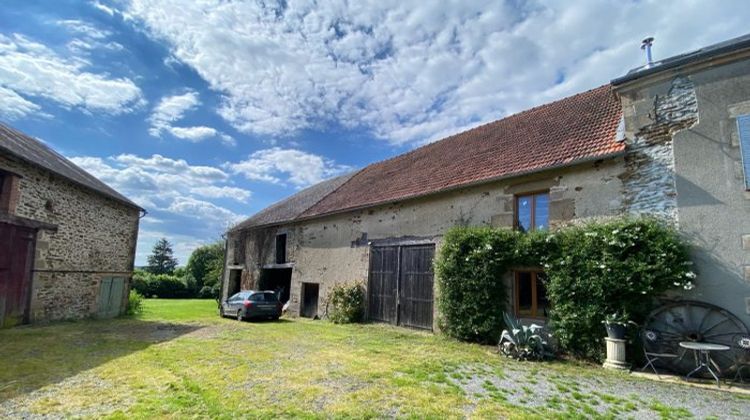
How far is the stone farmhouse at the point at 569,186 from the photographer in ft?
21.6

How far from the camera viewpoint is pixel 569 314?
7352 millimetres

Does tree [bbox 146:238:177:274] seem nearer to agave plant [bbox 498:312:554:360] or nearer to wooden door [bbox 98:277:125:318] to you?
wooden door [bbox 98:277:125:318]

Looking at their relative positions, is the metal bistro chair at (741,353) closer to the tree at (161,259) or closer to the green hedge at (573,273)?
the green hedge at (573,273)

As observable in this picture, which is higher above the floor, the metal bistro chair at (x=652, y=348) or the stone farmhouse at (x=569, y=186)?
the stone farmhouse at (x=569, y=186)

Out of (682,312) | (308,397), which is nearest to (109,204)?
(308,397)

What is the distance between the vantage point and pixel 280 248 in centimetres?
1816

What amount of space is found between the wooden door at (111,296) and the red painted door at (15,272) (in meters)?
3.47

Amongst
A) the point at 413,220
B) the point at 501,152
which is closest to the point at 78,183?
the point at 413,220

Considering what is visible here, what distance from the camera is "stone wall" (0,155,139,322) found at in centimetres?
1148

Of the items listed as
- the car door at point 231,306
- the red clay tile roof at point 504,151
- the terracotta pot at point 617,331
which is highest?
the red clay tile roof at point 504,151

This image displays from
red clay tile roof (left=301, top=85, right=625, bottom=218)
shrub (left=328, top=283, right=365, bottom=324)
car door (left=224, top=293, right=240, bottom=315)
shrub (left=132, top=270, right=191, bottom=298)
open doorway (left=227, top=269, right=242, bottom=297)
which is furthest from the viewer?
shrub (left=132, top=270, right=191, bottom=298)

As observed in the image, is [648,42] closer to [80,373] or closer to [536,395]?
[536,395]

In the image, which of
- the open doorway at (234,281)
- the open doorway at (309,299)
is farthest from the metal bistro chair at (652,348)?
the open doorway at (234,281)

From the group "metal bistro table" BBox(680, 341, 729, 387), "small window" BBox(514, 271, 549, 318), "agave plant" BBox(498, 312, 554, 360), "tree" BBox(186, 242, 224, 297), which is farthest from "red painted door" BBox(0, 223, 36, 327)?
"tree" BBox(186, 242, 224, 297)
